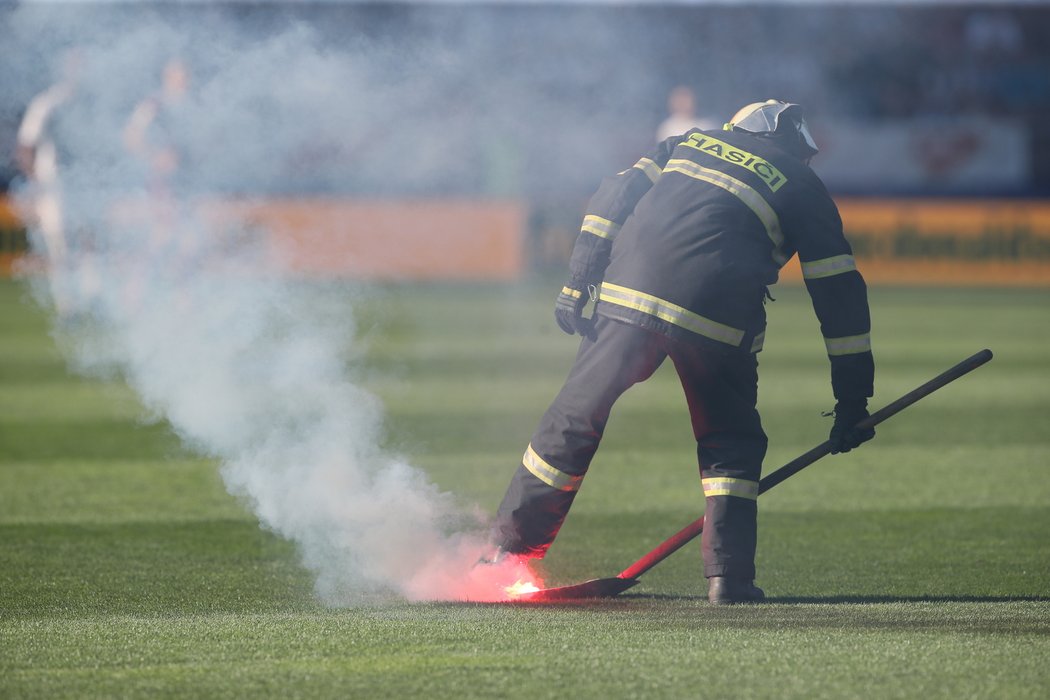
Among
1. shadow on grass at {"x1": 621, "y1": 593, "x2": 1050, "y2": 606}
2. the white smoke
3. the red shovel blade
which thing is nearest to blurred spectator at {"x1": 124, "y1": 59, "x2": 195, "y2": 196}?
the white smoke

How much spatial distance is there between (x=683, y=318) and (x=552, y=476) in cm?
62

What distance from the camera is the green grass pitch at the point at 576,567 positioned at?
3596 mm

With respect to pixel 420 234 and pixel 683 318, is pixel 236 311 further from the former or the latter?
pixel 420 234

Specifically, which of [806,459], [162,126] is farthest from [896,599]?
[162,126]

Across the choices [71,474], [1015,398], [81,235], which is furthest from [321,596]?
[1015,398]

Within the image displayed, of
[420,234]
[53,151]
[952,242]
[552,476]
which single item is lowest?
[552,476]

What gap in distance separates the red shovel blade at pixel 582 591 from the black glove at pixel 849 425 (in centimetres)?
79

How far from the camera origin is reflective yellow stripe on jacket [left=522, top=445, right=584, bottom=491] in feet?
15.2

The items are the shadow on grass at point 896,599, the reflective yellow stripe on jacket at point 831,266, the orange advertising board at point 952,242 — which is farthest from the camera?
the orange advertising board at point 952,242

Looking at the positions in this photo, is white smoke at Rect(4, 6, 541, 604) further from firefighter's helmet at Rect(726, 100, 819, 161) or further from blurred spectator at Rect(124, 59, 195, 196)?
firefighter's helmet at Rect(726, 100, 819, 161)

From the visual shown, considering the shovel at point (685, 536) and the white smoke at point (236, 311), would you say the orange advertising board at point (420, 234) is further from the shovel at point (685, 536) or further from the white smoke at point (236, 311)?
the shovel at point (685, 536)

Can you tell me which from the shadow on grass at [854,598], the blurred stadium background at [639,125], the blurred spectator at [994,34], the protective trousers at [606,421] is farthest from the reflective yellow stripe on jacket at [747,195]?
the blurred spectator at [994,34]

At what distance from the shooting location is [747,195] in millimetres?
4555

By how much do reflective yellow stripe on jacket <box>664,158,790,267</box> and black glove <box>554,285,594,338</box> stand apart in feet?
1.60
